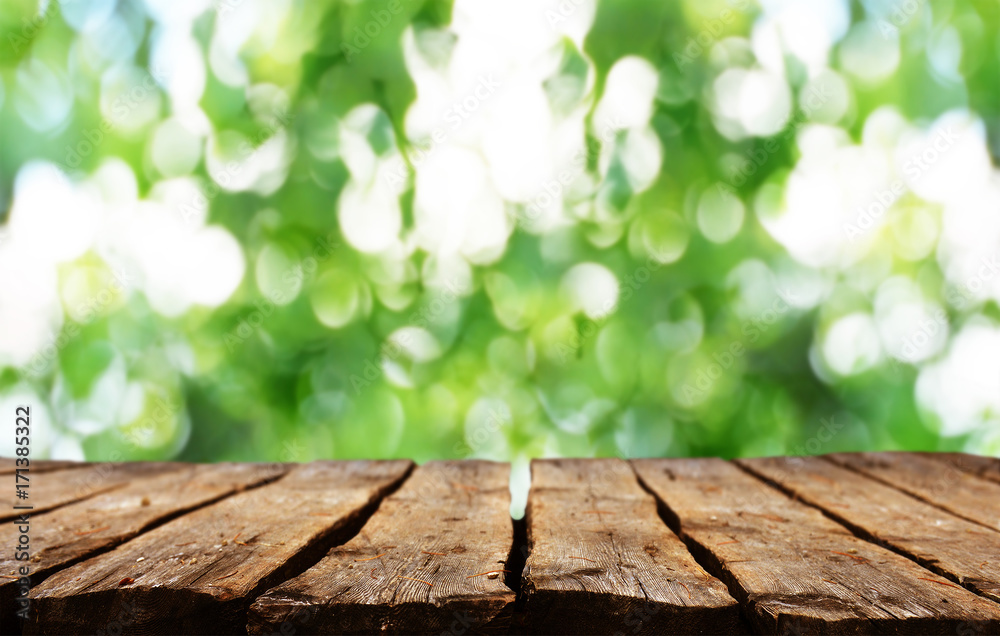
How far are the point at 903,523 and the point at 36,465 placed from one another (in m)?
1.85

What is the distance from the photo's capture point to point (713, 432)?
2.53m

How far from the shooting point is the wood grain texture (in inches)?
31.3

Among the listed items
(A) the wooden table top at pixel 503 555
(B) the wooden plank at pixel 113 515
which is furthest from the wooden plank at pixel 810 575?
(B) the wooden plank at pixel 113 515

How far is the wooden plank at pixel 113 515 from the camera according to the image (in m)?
0.80

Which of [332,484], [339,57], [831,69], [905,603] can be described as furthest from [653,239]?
[905,603]

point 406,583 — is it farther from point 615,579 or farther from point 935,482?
point 935,482

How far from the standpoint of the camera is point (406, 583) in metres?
0.72

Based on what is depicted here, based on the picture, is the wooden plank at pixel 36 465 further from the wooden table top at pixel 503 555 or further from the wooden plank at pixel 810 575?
the wooden plank at pixel 810 575

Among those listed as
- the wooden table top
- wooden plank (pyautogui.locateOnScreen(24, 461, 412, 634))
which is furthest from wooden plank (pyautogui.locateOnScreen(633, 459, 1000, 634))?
wooden plank (pyautogui.locateOnScreen(24, 461, 412, 634))

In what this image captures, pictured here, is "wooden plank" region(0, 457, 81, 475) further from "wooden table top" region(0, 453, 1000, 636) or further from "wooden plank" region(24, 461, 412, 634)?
"wooden plank" region(24, 461, 412, 634)

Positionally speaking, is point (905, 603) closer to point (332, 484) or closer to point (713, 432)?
point (332, 484)

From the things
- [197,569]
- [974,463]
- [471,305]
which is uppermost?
[471,305]

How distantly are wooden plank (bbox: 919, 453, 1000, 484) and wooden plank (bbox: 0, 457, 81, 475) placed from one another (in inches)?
83.3

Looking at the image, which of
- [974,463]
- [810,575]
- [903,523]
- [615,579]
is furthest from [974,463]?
[615,579]
